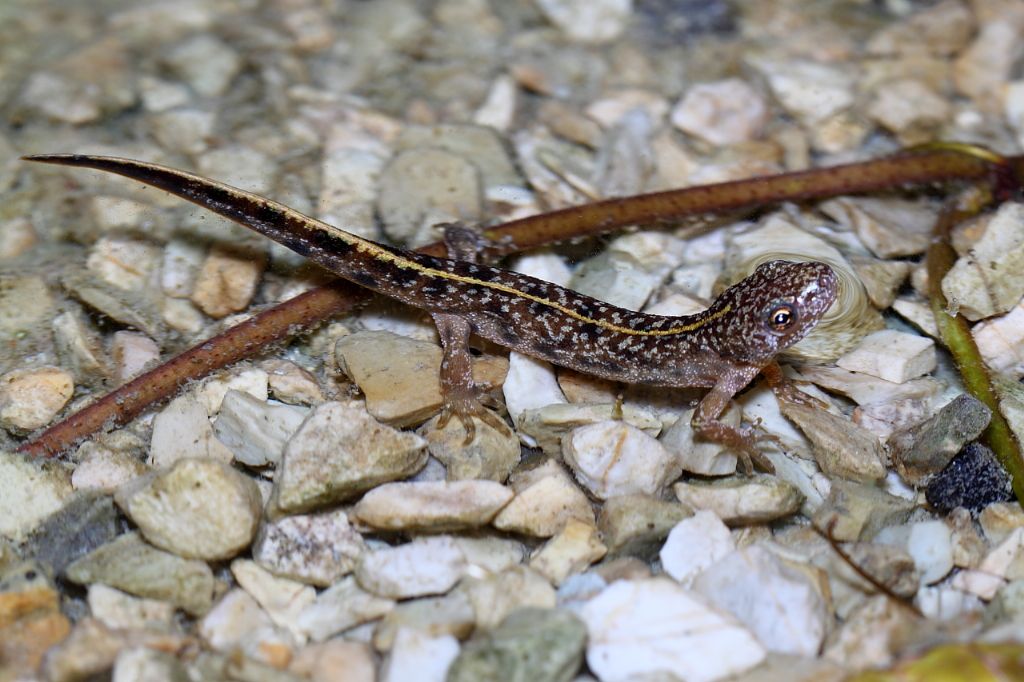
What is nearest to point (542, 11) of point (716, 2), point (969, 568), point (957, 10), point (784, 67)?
point (716, 2)

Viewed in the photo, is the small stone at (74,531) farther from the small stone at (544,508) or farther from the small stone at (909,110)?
the small stone at (909,110)

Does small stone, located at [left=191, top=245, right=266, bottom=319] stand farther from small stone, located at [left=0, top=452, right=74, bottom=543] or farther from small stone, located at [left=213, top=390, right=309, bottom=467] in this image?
small stone, located at [left=0, top=452, right=74, bottom=543]

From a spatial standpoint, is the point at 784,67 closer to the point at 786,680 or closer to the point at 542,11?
the point at 542,11

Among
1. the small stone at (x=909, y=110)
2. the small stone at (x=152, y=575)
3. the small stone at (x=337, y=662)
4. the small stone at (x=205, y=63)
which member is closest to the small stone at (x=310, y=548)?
the small stone at (x=152, y=575)

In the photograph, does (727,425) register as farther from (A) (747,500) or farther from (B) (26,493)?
(B) (26,493)

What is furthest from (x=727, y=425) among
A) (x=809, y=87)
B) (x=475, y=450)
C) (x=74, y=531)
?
(x=809, y=87)

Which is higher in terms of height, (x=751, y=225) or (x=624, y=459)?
(x=751, y=225)
